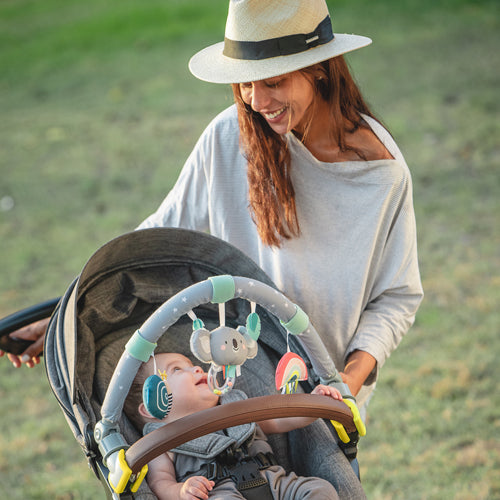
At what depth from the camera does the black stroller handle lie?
1871mm

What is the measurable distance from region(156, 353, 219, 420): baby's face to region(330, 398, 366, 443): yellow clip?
38 cm

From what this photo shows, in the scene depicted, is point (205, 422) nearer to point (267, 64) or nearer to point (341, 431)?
point (341, 431)

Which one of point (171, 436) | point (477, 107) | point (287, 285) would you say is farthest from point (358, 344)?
point (477, 107)

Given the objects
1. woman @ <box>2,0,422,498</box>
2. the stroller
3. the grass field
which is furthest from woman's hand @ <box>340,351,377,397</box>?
the grass field

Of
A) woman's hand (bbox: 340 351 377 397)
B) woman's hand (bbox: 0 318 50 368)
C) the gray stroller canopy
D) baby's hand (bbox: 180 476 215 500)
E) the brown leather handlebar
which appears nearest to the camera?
the brown leather handlebar

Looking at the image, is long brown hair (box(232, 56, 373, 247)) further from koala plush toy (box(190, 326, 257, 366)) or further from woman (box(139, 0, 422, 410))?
koala plush toy (box(190, 326, 257, 366))

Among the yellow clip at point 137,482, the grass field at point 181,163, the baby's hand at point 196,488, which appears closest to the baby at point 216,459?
the baby's hand at point 196,488

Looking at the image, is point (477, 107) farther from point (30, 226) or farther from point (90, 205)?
point (30, 226)

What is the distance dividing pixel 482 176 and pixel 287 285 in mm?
3186

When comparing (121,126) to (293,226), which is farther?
(121,126)

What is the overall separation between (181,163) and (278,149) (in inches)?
139

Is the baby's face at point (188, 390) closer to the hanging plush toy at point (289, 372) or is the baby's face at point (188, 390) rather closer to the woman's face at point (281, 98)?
the hanging plush toy at point (289, 372)

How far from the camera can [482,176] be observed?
4.77 meters

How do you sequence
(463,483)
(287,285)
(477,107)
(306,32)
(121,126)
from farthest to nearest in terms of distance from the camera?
(121,126) → (477,107) → (463,483) → (287,285) → (306,32)
